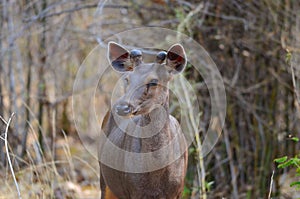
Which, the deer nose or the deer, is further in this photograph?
the deer

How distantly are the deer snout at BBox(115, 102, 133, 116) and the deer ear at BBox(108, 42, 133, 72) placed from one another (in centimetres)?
58

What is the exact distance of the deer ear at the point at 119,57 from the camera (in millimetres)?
4137

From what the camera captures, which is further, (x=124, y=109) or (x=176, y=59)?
(x=176, y=59)

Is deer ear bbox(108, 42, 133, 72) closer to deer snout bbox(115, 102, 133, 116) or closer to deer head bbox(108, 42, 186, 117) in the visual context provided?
deer head bbox(108, 42, 186, 117)

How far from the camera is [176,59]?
4035 millimetres

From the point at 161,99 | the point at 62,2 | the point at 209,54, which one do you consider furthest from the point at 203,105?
the point at 161,99

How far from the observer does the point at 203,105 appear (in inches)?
271

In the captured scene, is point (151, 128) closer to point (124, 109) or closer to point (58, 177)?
point (124, 109)

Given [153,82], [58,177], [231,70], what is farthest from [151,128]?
[231,70]

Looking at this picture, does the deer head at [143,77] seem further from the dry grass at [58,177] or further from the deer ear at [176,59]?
the dry grass at [58,177]

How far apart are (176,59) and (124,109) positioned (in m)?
0.67

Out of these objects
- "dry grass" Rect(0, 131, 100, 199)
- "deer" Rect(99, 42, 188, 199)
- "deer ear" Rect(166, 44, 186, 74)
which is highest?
"deer ear" Rect(166, 44, 186, 74)

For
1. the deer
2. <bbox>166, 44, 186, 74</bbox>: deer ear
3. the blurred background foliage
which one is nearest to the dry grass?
the blurred background foliage

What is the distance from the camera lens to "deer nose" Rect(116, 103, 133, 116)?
3.54m
